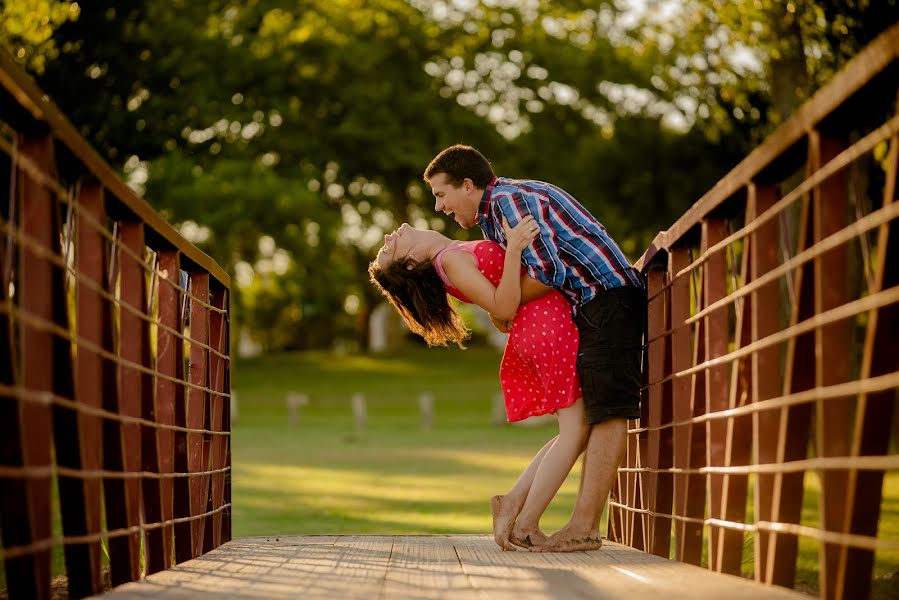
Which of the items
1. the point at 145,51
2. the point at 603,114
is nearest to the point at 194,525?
the point at 145,51

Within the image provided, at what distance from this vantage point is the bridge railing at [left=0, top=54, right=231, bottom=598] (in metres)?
2.52

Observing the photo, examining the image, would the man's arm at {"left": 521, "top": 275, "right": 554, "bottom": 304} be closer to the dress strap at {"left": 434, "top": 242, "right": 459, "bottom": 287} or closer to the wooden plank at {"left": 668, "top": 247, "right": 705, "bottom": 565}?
the dress strap at {"left": 434, "top": 242, "right": 459, "bottom": 287}

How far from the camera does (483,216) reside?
4.59 metres

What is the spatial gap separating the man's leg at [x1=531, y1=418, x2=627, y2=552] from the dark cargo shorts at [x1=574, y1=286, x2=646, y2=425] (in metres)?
0.06

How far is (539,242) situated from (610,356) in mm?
441

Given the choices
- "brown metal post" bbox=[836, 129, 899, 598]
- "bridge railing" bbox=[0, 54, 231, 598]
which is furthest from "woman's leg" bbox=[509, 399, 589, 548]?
"brown metal post" bbox=[836, 129, 899, 598]

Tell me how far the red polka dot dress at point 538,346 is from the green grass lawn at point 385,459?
135 cm

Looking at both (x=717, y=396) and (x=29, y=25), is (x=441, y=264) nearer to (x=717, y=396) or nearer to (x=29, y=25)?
(x=717, y=396)

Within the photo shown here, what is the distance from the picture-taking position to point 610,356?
14.4 feet

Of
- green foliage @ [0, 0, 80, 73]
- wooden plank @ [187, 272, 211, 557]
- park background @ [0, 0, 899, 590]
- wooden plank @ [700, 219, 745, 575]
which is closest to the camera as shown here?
wooden plank @ [700, 219, 745, 575]

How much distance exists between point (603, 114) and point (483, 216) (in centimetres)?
2584

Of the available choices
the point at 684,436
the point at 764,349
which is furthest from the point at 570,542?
the point at 764,349

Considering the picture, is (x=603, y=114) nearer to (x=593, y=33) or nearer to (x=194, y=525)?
(x=593, y=33)

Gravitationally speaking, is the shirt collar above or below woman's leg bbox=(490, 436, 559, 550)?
above
